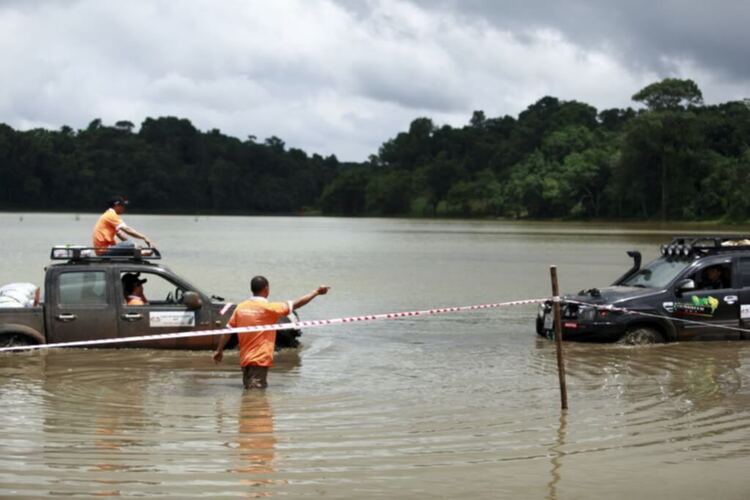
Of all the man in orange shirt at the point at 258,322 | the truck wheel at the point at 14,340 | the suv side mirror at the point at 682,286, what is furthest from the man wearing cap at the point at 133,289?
the suv side mirror at the point at 682,286

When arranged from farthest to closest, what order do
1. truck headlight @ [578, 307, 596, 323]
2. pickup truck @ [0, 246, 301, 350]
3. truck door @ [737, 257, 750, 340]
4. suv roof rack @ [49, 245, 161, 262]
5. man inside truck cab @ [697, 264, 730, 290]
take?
1. man inside truck cab @ [697, 264, 730, 290]
2. truck door @ [737, 257, 750, 340]
3. truck headlight @ [578, 307, 596, 323]
4. suv roof rack @ [49, 245, 161, 262]
5. pickup truck @ [0, 246, 301, 350]

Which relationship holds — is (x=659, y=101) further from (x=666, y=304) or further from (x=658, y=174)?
(x=666, y=304)

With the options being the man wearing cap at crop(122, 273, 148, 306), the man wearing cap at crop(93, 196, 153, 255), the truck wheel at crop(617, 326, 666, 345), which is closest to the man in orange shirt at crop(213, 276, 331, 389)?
the man wearing cap at crop(122, 273, 148, 306)

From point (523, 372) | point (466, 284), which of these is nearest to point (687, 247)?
point (523, 372)

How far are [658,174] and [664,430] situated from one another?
105 meters

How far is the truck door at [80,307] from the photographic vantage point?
1434 cm

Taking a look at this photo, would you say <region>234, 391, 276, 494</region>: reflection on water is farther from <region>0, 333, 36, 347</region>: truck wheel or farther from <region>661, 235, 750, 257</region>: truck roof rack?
<region>661, 235, 750, 257</region>: truck roof rack

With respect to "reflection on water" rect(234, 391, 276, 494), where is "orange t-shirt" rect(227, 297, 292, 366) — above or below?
above

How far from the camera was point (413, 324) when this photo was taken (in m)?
20.5

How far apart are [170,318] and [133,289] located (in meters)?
0.72

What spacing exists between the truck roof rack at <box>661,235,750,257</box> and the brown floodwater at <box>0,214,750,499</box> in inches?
62.1

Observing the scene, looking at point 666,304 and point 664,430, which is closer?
point 664,430

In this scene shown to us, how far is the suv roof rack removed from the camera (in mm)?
14602

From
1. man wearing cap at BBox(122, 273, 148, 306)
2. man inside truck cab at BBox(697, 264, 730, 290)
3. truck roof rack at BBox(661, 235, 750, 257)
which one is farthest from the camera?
truck roof rack at BBox(661, 235, 750, 257)
